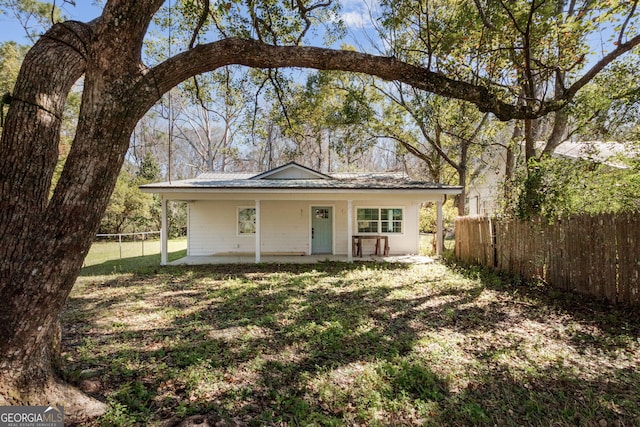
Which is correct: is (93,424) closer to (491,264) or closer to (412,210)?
(491,264)

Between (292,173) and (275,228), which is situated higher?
(292,173)

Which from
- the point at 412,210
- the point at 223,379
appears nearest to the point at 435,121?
the point at 412,210

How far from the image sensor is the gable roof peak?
1294 centimetres

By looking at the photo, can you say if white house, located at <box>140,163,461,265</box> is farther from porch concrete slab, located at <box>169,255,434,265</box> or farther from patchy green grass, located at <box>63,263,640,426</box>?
patchy green grass, located at <box>63,263,640,426</box>

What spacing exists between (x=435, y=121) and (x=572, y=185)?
7613 mm

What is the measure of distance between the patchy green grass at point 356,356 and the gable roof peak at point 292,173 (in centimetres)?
698

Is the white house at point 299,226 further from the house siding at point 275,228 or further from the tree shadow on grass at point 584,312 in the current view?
the tree shadow on grass at point 584,312

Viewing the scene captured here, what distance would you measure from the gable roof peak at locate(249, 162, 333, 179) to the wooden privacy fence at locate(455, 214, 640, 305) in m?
6.94

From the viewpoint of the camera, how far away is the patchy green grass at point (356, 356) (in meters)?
2.68

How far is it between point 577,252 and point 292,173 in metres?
9.86

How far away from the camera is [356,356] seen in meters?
3.71

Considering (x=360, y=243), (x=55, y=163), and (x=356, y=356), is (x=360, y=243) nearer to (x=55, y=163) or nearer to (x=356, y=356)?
(x=356, y=356)

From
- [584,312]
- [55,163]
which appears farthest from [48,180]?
[584,312]

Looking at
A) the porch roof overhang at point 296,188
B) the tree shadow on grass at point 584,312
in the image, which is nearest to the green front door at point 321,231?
the porch roof overhang at point 296,188
